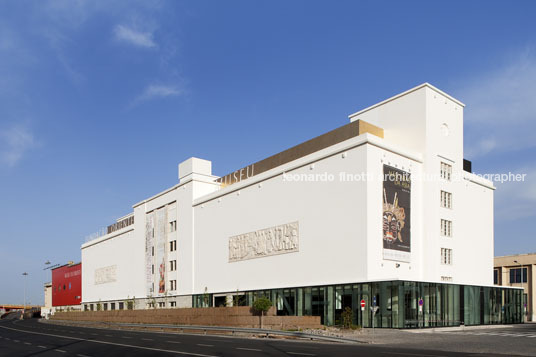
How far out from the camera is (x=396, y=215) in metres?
44.2

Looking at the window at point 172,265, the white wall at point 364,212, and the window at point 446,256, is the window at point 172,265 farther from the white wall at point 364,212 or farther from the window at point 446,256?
the window at point 446,256

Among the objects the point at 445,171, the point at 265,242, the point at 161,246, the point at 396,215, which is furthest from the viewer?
the point at 161,246

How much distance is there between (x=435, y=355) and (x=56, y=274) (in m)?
110

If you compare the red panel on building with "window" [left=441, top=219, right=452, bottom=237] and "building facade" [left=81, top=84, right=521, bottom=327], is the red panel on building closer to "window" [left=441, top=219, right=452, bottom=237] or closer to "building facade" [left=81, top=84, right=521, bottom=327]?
"building facade" [left=81, top=84, right=521, bottom=327]

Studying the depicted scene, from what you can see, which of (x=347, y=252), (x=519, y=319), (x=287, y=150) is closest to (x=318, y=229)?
(x=347, y=252)

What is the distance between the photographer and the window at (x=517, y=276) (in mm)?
75062

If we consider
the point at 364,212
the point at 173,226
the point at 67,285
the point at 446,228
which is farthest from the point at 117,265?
the point at 446,228

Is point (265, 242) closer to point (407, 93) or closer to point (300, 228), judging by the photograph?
point (300, 228)

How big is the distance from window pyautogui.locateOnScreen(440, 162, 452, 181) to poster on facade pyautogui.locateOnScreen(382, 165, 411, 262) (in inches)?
176

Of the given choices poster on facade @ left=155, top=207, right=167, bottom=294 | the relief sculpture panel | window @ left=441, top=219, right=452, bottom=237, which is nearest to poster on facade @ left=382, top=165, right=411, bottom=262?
window @ left=441, top=219, right=452, bottom=237

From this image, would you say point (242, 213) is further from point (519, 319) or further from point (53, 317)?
point (53, 317)

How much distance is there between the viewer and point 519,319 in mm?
52438

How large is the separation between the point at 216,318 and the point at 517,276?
171ft

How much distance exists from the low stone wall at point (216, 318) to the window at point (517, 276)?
49.4 m
